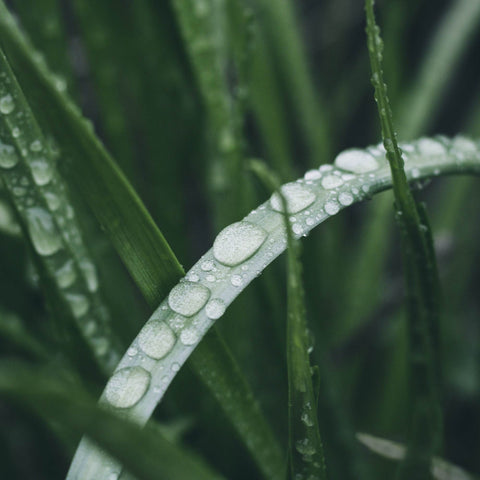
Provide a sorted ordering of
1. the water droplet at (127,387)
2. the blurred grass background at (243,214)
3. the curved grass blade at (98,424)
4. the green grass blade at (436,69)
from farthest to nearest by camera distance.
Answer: the green grass blade at (436,69)
the blurred grass background at (243,214)
the water droplet at (127,387)
the curved grass blade at (98,424)

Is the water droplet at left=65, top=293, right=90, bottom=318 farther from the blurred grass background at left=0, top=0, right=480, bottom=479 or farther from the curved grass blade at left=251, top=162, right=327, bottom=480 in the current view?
the curved grass blade at left=251, top=162, right=327, bottom=480

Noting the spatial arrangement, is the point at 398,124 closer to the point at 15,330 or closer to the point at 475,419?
the point at 475,419

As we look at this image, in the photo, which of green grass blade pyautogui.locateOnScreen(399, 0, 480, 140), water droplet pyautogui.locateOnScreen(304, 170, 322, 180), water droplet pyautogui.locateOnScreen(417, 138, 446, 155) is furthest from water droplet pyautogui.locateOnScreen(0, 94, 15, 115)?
green grass blade pyautogui.locateOnScreen(399, 0, 480, 140)

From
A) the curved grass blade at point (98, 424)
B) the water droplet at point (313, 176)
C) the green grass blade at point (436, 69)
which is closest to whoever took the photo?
the curved grass blade at point (98, 424)

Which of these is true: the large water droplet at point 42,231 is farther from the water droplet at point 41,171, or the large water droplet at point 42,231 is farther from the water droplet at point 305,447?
the water droplet at point 305,447

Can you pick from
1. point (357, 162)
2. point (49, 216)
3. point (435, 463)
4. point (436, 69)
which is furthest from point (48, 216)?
point (436, 69)

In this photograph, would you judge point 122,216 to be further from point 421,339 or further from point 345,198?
point 421,339

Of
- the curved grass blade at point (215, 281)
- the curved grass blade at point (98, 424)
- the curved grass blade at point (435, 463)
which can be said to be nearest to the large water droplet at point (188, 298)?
the curved grass blade at point (215, 281)
